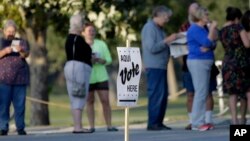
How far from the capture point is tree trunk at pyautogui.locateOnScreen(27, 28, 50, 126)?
28.1 meters

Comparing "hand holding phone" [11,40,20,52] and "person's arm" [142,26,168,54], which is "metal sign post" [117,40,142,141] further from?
"person's arm" [142,26,168,54]

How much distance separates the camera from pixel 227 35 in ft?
61.0

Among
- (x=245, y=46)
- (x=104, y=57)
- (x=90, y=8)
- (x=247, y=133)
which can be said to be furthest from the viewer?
(x=90, y=8)

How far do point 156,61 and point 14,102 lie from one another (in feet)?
8.19

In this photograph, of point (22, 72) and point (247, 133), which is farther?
point (22, 72)

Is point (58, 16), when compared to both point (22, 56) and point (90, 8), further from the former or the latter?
point (22, 56)

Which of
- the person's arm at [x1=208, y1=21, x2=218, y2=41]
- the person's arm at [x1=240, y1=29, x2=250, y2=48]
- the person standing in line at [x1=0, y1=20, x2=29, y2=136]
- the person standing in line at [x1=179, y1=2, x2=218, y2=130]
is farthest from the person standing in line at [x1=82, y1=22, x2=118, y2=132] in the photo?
the person's arm at [x1=240, y1=29, x2=250, y2=48]

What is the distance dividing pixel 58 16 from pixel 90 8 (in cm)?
124

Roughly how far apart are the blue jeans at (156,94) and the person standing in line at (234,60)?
1.27m

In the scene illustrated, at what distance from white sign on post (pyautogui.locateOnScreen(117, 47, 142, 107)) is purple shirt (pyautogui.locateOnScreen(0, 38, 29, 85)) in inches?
187

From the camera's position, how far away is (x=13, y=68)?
741 inches

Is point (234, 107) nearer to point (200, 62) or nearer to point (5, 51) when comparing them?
point (200, 62)

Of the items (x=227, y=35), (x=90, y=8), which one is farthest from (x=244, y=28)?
(x=90, y=8)

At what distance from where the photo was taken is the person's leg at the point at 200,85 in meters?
18.9
